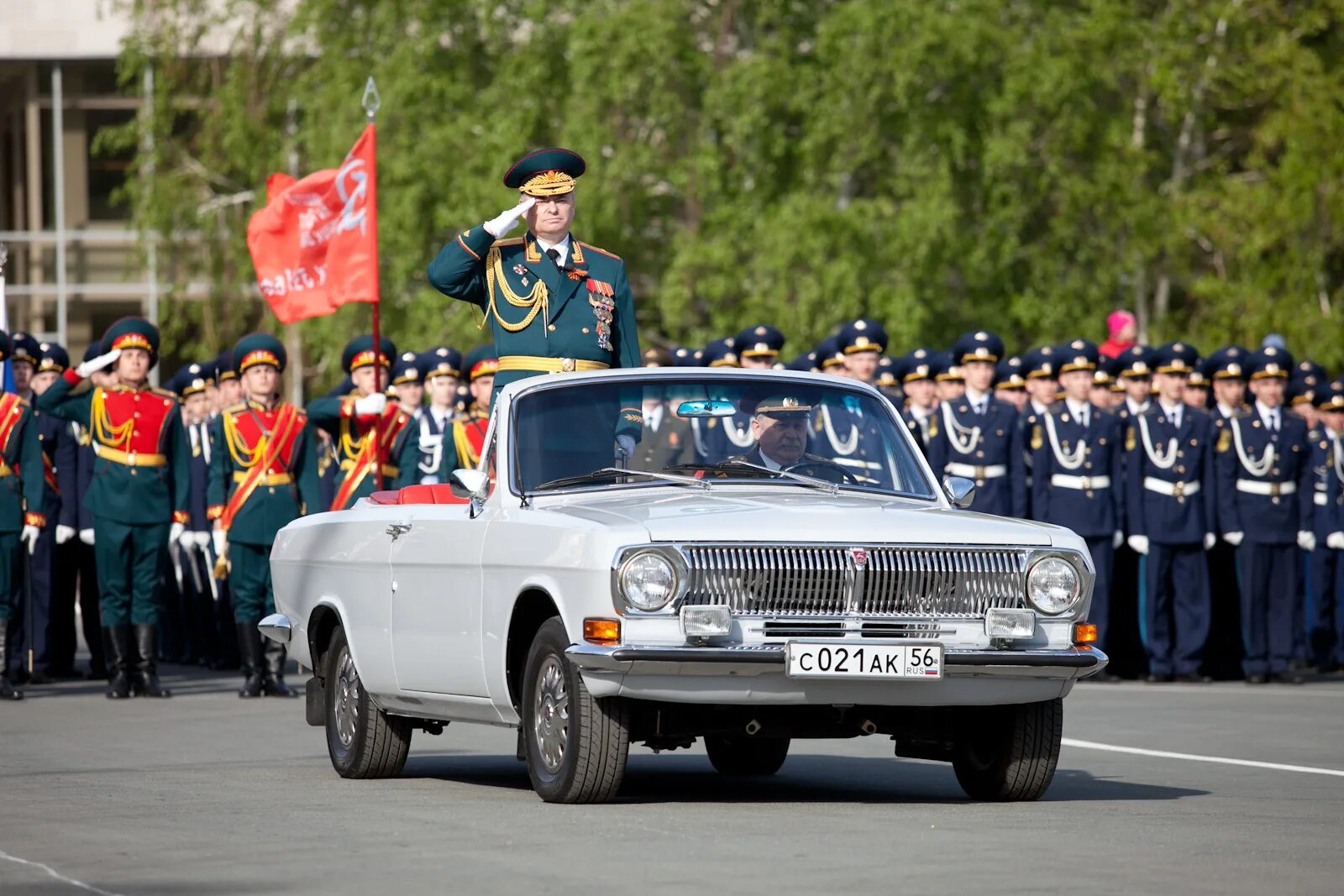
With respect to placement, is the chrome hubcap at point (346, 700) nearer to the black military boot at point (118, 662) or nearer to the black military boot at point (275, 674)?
the black military boot at point (275, 674)

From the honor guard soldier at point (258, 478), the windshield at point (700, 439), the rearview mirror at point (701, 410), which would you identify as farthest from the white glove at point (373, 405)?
the rearview mirror at point (701, 410)

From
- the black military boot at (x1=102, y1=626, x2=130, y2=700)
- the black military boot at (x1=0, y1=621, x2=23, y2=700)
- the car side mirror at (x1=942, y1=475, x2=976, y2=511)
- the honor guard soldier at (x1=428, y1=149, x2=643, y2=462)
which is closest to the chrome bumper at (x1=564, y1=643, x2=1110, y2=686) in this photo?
the car side mirror at (x1=942, y1=475, x2=976, y2=511)

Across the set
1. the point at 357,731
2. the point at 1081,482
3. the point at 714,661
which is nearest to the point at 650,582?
the point at 714,661

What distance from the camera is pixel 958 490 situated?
10.9 metres

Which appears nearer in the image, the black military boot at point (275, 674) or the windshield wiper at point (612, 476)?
the windshield wiper at point (612, 476)

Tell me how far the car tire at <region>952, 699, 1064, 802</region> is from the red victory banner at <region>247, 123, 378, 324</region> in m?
9.28

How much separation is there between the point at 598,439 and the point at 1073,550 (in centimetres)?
191

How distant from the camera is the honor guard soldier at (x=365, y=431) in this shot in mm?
18547

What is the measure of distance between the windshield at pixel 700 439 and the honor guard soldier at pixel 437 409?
8232mm

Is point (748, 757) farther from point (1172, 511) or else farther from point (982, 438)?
point (1172, 511)

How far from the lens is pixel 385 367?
2097 centimetres

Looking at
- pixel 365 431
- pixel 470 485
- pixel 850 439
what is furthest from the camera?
pixel 365 431

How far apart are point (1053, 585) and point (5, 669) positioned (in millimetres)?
9675

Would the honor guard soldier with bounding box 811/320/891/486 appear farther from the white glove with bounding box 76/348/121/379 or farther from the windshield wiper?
the white glove with bounding box 76/348/121/379
